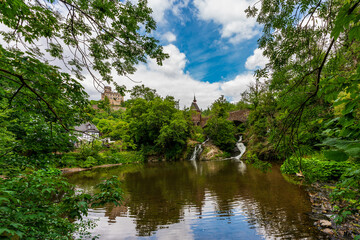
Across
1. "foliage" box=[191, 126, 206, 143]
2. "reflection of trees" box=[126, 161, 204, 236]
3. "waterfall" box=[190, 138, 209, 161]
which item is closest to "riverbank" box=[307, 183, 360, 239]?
"reflection of trees" box=[126, 161, 204, 236]

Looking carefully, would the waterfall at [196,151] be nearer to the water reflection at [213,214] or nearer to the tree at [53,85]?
the water reflection at [213,214]

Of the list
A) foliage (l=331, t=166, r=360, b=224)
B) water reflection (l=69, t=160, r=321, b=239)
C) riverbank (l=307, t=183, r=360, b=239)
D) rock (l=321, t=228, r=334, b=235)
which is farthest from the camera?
water reflection (l=69, t=160, r=321, b=239)

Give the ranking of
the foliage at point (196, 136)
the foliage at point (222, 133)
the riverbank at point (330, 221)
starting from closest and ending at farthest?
the riverbank at point (330, 221) → the foliage at point (222, 133) → the foliage at point (196, 136)

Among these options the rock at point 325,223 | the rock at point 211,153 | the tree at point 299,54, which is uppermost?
the tree at point 299,54

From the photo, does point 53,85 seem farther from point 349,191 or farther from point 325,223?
point 325,223

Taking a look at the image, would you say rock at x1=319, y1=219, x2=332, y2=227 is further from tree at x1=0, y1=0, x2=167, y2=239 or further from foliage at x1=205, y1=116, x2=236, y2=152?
foliage at x1=205, y1=116, x2=236, y2=152

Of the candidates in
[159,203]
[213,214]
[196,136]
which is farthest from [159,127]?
[213,214]

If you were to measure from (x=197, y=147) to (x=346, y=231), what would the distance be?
72.3 feet

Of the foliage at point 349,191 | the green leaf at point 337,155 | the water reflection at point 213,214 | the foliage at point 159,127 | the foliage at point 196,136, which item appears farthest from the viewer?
the foliage at point 196,136

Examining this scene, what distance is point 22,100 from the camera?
2678mm

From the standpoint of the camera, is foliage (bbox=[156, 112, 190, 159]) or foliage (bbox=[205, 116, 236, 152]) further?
foliage (bbox=[205, 116, 236, 152])

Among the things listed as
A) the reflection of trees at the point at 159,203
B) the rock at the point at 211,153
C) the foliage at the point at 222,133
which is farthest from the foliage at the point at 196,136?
the reflection of trees at the point at 159,203

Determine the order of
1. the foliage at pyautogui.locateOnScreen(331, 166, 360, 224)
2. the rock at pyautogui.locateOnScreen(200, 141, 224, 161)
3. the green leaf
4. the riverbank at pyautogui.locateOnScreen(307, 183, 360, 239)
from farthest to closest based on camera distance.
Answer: the rock at pyautogui.locateOnScreen(200, 141, 224, 161) < the riverbank at pyautogui.locateOnScreen(307, 183, 360, 239) < the foliage at pyautogui.locateOnScreen(331, 166, 360, 224) < the green leaf

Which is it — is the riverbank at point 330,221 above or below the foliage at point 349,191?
below
